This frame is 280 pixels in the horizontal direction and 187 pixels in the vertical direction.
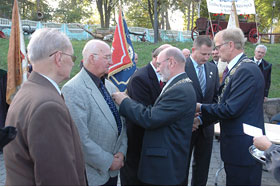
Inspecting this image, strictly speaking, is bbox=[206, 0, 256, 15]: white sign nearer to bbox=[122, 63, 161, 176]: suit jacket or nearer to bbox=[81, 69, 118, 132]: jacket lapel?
bbox=[122, 63, 161, 176]: suit jacket

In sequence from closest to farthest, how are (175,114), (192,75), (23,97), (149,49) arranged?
(23,97)
(175,114)
(192,75)
(149,49)

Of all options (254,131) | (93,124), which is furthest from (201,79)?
(93,124)

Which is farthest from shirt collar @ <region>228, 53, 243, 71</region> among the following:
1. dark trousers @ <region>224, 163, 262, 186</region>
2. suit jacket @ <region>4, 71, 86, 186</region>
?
suit jacket @ <region>4, 71, 86, 186</region>

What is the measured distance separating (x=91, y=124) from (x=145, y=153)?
57 cm

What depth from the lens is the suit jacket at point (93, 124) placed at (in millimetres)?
2283

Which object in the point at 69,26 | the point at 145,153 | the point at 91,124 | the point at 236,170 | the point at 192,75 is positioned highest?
the point at 69,26

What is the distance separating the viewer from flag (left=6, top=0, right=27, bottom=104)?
17.0 ft

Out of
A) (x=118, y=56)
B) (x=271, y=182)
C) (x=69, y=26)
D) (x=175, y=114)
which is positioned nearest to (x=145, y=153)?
(x=175, y=114)

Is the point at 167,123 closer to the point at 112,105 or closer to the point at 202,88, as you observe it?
the point at 112,105

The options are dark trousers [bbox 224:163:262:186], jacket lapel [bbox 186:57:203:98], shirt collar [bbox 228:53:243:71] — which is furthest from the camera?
jacket lapel [bbox 186:57:203:98]

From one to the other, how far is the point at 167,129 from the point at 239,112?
758mm

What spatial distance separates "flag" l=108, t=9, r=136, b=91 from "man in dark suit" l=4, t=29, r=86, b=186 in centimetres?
260

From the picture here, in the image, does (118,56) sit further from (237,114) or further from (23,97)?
(23,97)

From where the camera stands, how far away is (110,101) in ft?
8.69
